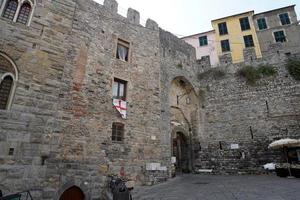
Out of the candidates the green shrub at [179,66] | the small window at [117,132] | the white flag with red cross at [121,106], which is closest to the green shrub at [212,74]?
the green shrub at [179,66]

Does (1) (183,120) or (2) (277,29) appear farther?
(2) (277,29)

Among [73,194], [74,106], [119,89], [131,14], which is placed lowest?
[73,194]

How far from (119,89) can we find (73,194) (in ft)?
14.3

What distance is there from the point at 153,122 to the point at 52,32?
17.8 feet

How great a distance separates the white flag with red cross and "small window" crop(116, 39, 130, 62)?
2.23 metres

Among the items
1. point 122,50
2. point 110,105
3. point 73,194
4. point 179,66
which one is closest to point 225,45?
point 179,66

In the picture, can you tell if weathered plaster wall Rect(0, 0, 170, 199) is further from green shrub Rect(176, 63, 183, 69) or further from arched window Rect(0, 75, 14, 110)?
green shrub Rect(176, 63, 183, 69)

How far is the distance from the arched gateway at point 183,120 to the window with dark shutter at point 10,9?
772 centimetres

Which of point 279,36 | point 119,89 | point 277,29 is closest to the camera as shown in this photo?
point 119,89

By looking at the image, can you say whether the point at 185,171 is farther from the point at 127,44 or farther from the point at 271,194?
the point at 127,44

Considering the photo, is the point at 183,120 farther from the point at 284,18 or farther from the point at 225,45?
the point at 284,18

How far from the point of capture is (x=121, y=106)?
834cm

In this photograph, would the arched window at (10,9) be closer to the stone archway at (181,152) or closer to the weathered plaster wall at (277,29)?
the stone archway at (181,152)

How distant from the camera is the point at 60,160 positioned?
6.29 m
